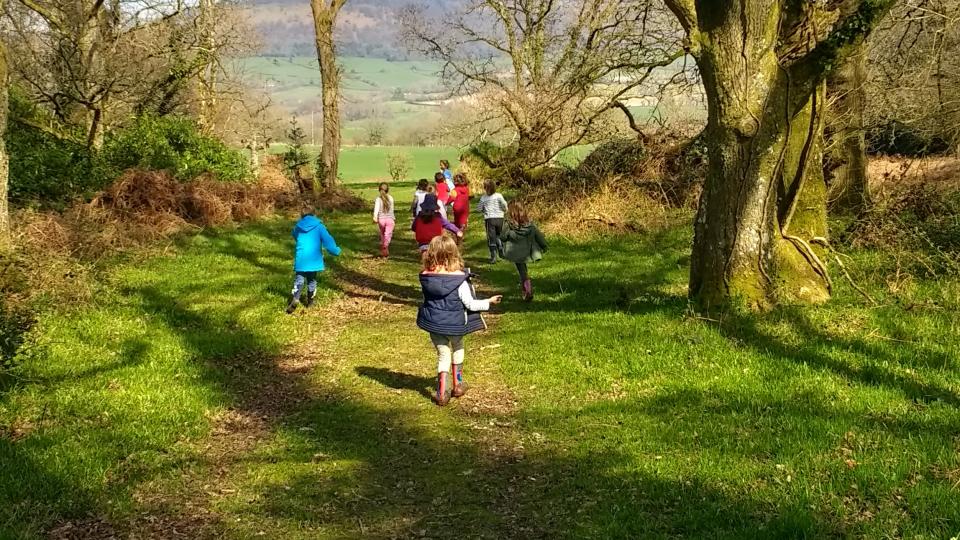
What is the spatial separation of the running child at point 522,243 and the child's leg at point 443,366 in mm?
4176

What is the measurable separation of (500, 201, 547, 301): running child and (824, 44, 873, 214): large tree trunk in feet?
18.7

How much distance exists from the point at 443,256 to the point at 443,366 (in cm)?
120

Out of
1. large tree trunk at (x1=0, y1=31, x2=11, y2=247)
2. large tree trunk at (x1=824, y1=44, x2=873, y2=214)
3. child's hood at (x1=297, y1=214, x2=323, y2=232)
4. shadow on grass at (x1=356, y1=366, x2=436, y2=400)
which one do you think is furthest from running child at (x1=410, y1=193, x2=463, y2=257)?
large tree trunk at (x1=824, y1=44, x2=873, y2=214)

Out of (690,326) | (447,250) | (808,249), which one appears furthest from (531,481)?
(808,249)

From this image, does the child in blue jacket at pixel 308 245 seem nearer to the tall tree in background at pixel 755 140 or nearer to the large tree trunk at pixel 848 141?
the tall tree in background at pixel 755 140

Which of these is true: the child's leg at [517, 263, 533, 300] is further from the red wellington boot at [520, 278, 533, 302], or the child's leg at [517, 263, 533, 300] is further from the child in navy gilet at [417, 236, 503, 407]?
the child in navy gilet at [417, 236, 503, 407]

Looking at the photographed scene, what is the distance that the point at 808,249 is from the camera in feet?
28.3

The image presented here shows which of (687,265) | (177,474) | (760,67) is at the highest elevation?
(760,67)

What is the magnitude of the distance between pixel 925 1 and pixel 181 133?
19.9 m

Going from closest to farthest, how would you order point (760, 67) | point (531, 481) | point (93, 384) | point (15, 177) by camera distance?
point (531, 481), point (93, 384), point (760, 67), point (15, 177)

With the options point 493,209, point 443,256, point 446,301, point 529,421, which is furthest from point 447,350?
point 493,209

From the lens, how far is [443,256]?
6953 mm

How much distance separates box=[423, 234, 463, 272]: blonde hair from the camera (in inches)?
273

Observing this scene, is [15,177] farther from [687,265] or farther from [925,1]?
[925,1]
